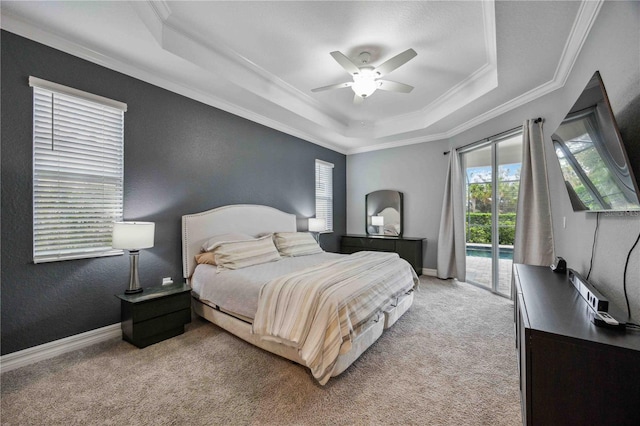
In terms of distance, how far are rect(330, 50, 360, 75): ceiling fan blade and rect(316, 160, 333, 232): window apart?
109 inches

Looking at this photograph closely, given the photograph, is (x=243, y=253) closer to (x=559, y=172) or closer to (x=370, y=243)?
(x=370, y=243)

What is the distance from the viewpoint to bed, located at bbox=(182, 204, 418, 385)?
1916mm

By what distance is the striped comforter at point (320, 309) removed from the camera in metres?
1.86

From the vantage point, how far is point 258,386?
190cm

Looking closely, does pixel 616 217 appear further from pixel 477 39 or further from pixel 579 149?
pixel 477 39

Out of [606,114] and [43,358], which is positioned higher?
[606,114]

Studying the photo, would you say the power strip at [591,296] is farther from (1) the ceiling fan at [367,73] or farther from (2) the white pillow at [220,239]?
(2) the white pillow at [220,239]

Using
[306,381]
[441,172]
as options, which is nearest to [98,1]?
[306,381]

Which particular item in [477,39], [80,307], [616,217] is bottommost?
[80,307]

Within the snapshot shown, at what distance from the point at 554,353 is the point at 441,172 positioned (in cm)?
435

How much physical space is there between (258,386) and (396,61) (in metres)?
3.03

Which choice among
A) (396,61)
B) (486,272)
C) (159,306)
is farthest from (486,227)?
(159,306)

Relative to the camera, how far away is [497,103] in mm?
3607

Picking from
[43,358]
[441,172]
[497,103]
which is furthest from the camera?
[441,172]
